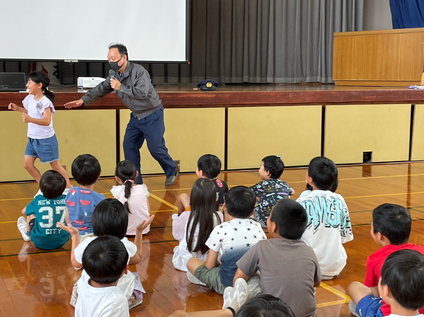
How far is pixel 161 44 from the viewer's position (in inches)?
300

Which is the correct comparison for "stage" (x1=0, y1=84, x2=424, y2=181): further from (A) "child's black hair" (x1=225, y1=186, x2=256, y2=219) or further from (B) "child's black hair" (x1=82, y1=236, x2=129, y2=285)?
(B) "child's black hair" (x1=82, y1=236, x2=129, y2=285)

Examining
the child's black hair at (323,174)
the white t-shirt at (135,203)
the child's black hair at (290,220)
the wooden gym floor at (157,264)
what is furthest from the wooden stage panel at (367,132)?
the child's black hair at (290,220)

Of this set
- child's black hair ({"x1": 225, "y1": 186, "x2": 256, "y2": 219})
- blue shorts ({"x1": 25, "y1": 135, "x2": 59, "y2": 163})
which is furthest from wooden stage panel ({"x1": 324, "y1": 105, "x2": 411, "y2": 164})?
child's black hair ({"x1": 225, "y1": 186, "x2": 256, "y2": 219})

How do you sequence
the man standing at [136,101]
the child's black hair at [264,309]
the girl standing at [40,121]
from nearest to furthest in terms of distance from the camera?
the child's black hair at [264,309] → the girl standing at [40,121] → the man standing at [136,101]

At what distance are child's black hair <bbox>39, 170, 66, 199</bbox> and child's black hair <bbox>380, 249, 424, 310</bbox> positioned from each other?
2.07 metres

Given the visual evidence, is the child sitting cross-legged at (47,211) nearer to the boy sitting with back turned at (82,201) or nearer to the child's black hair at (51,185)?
the child's black hair at (51,185)

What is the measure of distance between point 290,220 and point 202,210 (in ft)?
2.25

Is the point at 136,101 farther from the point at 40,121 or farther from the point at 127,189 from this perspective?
the point at 127,189

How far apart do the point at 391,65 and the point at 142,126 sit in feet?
13.6

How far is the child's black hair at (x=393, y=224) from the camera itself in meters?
2.21

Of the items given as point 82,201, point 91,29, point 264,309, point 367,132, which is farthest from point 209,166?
point 91,29

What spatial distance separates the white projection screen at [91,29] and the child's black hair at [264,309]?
6.26 m

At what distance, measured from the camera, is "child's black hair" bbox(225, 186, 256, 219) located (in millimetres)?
2514

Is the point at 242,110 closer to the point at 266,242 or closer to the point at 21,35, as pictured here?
the point at 21,35
